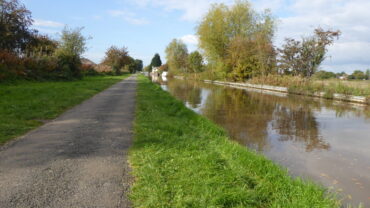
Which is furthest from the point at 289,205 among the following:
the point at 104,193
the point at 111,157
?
the point at 111,157

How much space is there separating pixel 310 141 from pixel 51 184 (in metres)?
6.79

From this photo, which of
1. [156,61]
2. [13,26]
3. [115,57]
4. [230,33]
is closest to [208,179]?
[13,26]

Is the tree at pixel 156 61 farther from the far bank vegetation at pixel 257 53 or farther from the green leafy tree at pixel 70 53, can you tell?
the green leafy tree at pixel 70 53

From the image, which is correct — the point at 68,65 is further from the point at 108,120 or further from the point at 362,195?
the point at 362,195

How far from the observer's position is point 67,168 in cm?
441

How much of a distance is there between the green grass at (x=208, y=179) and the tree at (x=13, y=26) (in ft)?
84.5

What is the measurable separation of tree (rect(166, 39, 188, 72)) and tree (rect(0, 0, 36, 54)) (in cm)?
5929

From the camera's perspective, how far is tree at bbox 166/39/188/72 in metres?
86.8

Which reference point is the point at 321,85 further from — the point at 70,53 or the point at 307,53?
the point at 70,53

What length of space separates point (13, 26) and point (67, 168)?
91.3ft

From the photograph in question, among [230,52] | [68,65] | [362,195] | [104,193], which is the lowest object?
[362,195]

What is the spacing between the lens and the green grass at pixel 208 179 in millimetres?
3578

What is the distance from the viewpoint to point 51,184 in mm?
3809

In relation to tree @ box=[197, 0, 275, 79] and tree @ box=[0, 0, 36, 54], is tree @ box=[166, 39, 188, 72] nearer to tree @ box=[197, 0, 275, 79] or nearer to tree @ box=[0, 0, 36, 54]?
tree @ box=[197, 0, 275, 79]
